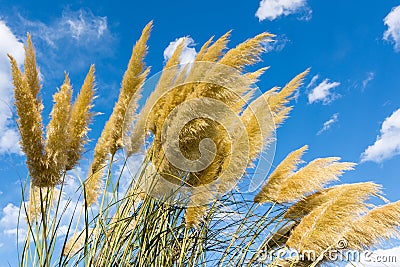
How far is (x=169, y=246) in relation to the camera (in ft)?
8.72

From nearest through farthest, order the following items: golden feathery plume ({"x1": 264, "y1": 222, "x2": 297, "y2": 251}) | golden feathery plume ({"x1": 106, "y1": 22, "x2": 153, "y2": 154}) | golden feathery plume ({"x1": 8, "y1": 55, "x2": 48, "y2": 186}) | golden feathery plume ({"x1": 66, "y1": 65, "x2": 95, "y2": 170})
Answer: golden feathery plume ({"x1": 8, "y1": 55, "x2": 48, "y2": 186}) < golden feathery plume ({"x1": 66, "y1": 65, "x2": 95, "y2": 170}) < golden feathery plume ({"x1": 106, "y1": 22, "x2": 153, "y2": 154}) < golden feathery plume ({"x1": 264, "y1": 222, "x2": 297, "y2": 251})

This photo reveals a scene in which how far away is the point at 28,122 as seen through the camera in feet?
6.75

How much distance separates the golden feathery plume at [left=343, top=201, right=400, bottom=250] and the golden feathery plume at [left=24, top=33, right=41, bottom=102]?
1.81 metres

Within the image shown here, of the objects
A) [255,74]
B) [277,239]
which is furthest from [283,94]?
[277,239]

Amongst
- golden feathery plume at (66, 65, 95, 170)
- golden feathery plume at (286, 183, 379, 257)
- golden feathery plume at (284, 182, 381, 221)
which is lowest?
golden feathery plume at (286, 183, 379, 257)

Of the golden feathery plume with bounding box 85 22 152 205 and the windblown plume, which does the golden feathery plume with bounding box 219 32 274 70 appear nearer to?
the golden feathery plume with bounding box 85 22 152 205

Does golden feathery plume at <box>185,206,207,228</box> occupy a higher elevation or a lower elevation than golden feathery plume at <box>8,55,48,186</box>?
lower

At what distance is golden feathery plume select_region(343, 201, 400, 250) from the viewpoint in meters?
2.54

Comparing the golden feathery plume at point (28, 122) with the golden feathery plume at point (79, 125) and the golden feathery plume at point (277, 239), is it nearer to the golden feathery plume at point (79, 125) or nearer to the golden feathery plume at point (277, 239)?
the golden feathery plume at point (79, 125)

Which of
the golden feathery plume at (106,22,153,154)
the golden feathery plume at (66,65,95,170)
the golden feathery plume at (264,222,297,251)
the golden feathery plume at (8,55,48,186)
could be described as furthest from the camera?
the golden feathery plume at (264,222,297,251)

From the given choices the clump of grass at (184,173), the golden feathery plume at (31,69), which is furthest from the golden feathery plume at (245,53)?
the golden feathery plume at (31,69)

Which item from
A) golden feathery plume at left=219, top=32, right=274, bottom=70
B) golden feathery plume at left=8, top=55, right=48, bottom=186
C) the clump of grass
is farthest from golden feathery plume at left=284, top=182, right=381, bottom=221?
golden feathery plume at left=8, top=55, right=48, bottom=186

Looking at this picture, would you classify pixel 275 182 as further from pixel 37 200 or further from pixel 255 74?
pixel 37 200

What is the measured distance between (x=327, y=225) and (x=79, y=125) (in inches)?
52.5
